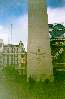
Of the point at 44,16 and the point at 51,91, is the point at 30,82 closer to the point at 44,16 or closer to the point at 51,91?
the point at 51,91

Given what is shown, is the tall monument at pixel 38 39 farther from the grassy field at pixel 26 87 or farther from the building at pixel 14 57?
the grassy field at pixel 26 87

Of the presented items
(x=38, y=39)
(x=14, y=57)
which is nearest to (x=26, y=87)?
(x=14, y=57)

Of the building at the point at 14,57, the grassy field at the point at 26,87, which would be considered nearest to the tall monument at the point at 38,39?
the building at the point at 14,57

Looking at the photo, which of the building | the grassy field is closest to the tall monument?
the building

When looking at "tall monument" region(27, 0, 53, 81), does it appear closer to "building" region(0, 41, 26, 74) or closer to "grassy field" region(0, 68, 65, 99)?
"building" region(0, 41, 26, 74)

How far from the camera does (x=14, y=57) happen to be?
271 centimetres

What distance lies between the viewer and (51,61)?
2.77 metres

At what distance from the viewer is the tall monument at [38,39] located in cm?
272

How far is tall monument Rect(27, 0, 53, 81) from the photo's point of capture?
2.72 meters

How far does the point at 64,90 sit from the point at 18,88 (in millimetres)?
405

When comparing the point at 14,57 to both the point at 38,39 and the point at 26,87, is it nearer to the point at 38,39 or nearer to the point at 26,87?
the point at 38,39

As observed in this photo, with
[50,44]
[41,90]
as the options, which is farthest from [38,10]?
Answer: [41,90]

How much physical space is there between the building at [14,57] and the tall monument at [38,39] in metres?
0.06

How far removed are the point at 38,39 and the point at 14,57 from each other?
0.31m
